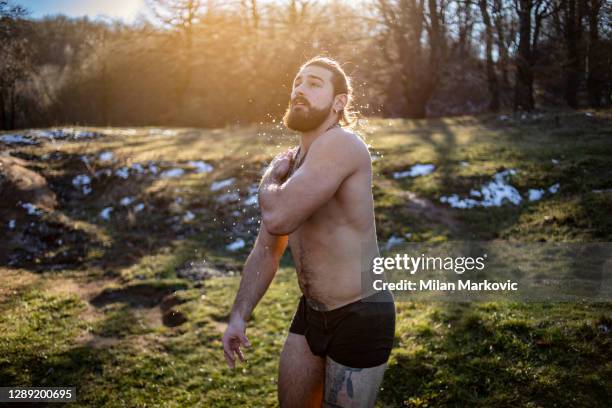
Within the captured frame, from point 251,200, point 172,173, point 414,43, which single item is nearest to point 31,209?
point 172,173

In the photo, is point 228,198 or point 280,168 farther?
point 228,198

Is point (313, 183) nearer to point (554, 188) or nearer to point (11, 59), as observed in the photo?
point (554, 188)

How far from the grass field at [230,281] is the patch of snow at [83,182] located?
5.5 inches

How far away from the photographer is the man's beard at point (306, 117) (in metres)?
2.59

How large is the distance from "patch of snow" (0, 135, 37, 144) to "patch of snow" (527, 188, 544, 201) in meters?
15.2

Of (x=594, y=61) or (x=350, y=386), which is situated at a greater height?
(x=594, y=61)

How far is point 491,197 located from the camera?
9.98 meters

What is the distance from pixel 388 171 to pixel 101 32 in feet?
125

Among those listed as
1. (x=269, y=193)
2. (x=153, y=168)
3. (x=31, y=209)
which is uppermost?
(x=269, y=193)

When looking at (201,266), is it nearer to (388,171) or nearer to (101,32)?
(388,171)

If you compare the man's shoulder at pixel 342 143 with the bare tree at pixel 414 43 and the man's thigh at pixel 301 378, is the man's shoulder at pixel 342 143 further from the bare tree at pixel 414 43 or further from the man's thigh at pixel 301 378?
the bare tree at pixel 414 43

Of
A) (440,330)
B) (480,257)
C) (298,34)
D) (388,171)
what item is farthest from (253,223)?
(298,34)

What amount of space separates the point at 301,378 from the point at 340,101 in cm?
160

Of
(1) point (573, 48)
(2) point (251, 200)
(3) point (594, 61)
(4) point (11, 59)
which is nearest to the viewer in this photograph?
(2) point (251, 200)
